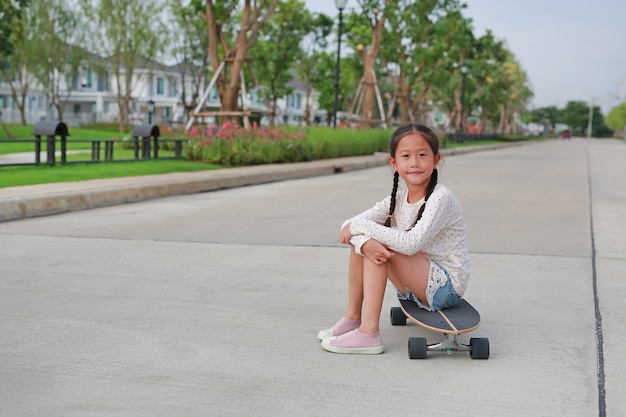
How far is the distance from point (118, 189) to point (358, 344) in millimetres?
8153

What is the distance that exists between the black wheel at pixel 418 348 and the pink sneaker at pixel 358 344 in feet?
0.59

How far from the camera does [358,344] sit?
13.9ft

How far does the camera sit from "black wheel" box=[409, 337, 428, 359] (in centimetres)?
412

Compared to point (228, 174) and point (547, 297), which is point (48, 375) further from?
point (228, 174)

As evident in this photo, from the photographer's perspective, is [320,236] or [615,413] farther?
[320,236]

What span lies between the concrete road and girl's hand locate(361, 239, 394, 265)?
18.8 inches

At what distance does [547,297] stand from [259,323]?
79.6 inches

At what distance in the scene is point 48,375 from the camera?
3.77m

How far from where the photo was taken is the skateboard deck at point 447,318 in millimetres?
4105

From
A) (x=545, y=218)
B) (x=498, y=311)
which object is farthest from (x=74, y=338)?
(x=545, y=218)

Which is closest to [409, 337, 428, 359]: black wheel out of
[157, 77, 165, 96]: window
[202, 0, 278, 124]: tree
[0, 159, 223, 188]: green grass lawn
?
[0, 159, 223, 188]: green grass lawn

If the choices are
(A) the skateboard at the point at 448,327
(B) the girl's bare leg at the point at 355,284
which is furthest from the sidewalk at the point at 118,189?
(A) the skateboard at the point at 448,327

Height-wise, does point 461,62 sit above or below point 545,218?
above

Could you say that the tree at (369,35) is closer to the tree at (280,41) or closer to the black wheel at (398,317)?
the tree at (280,41)
